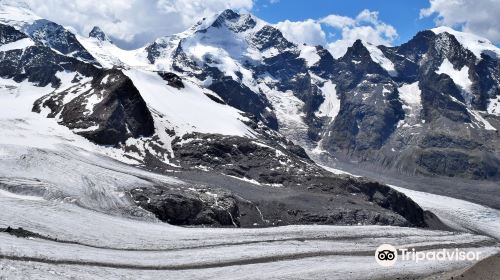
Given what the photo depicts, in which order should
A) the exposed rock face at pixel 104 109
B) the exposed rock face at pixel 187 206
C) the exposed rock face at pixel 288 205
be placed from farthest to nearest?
the exposed rock face at pixel 104 109 → the exposed rock face at pixel 288 205 → the exposed rock face at pixel 187 206

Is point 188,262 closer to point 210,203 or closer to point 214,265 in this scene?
point 214,265

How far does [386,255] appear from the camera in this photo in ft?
270

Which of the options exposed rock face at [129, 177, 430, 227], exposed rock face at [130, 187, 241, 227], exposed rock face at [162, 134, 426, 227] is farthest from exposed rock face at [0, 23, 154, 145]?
exposed rock face at [130, 187, 241, 227]

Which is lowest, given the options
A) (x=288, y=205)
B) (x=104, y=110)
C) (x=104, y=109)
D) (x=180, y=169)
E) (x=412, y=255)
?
(x=412, y=255)

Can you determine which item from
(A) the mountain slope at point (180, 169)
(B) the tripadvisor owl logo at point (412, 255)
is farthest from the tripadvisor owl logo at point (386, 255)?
(A) the mountain slope at point (180, 169)

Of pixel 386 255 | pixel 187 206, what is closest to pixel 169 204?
pixel 187 206

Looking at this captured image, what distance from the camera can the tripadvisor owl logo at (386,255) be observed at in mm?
76181

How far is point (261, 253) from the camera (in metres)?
77.7

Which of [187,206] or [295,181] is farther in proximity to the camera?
[295,181]

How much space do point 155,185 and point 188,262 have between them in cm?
5090

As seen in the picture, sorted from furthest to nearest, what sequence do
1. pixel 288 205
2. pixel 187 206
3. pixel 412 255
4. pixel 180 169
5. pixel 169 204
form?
1. pixel 180 169
2. pixel 288 205
3. pixel 187 206
4. pixel 169 204
5. pixel 412 255

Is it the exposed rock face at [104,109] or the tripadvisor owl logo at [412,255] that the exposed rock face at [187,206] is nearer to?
the tripadvisor owl logo at [412,255]

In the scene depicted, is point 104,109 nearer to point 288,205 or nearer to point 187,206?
point 288,205

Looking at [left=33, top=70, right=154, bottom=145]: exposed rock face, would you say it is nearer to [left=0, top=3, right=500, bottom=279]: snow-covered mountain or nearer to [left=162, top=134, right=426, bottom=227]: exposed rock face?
[left=0, top=3, right=500, bottom=279]: snow-covered mountain
